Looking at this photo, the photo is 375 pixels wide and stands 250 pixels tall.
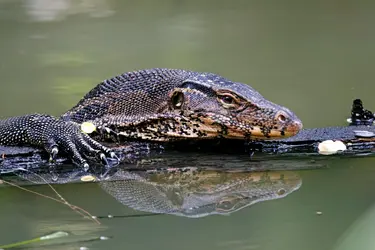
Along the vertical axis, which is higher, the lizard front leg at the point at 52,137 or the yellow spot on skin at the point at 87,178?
the lizard front leg at the point at 52,137

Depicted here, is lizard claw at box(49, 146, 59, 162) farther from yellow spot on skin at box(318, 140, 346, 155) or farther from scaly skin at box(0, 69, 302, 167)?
yellow spot on skin at box(318, 140, 346, 155)

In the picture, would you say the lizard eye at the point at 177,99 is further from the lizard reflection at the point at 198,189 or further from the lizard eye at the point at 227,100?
the lizard reflection at the point at 198,189

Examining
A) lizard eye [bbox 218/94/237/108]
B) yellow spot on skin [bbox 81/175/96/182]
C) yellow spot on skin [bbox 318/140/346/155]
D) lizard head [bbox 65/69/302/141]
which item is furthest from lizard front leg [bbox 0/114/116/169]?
yellow spot on skin [bbox 318/140/346/155]

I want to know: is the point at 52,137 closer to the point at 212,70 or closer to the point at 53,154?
the point at 53,154

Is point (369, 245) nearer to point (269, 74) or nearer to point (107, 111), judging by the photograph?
point (107, 111)

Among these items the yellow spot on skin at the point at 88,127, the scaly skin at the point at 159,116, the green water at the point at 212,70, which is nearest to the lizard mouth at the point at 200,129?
the scaly skin at the point at 159,116

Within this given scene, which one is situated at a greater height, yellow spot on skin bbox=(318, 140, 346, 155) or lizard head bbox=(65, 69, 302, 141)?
lizard head bbox=(65, 69, 302, 141)

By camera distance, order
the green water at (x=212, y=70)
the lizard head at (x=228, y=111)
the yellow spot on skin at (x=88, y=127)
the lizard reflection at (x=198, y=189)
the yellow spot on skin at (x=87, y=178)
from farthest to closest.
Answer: the yellow spot on skin at (x=88, y=127) → the lizard head at (x=228, y=111) → the yellow spot on skin at (x=87, y=178) → the lizard reflection at (x=198, y=189) → the green water at (x=212, y=70)
